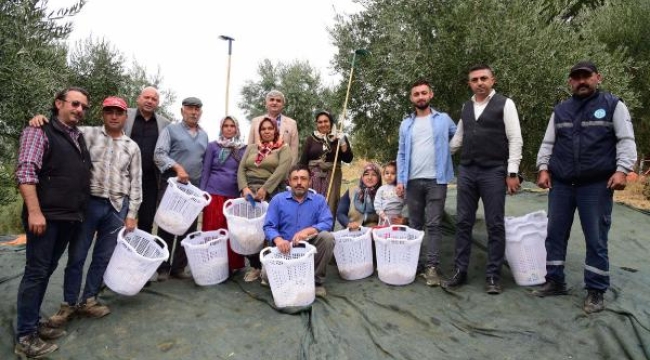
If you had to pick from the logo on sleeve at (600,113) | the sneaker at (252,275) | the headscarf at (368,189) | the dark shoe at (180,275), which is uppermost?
the logo on sleeve at (600,113)

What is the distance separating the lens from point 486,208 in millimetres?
4465

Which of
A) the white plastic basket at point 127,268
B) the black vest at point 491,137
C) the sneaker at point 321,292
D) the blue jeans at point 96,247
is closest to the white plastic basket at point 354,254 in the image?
the sneaker at point 321,292

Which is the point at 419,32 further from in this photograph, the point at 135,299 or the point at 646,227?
the point at 135,299

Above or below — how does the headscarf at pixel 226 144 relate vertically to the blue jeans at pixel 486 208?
above

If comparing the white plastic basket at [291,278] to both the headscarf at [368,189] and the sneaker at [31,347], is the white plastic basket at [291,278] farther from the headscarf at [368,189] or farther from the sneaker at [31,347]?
the sneaker at [31,347]

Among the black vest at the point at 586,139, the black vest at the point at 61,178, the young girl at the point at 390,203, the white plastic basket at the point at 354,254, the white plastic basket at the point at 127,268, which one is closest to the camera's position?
the black vest at the point at 61,178

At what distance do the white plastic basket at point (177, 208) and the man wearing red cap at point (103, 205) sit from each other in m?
0.40

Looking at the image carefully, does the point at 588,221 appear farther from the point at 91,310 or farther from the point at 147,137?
the point at 91,310

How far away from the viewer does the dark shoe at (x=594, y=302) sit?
3.97 meters

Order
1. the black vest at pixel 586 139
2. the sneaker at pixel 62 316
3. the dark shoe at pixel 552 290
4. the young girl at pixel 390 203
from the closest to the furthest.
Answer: the sneaker at pixel 62 316 → the black vest at pixel 586 139 → the dark shoe at pixel 552 290 → the young girl at pixel 390 203

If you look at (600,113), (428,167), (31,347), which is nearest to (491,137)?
(428,167)

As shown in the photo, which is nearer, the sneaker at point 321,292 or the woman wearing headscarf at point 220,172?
the sneaker at point 321,292

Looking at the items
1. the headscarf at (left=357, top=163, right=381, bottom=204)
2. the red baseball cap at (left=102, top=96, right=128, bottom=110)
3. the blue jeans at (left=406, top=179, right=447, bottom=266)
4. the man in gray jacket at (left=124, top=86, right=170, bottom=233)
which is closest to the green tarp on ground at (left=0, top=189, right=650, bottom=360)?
the blue jeans at (left=406, top=179, right=447, bottom=266)

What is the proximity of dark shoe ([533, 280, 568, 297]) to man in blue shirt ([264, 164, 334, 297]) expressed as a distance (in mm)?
2090
